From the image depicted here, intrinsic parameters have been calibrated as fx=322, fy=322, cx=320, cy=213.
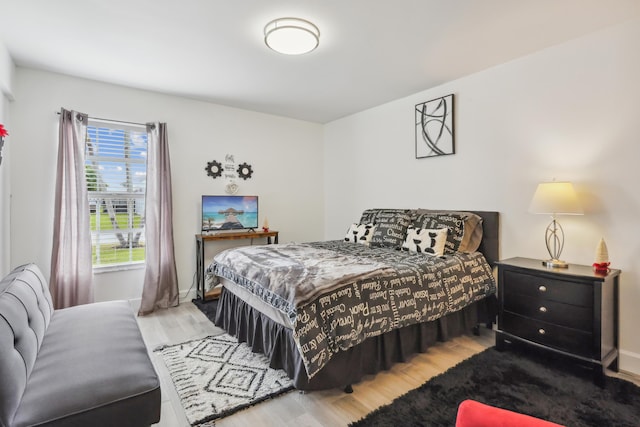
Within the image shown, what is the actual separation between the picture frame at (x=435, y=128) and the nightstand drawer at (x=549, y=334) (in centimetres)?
→ 179

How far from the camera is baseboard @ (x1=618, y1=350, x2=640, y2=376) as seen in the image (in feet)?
7.61

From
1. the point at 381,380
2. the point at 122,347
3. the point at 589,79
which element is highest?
the point at 589,79

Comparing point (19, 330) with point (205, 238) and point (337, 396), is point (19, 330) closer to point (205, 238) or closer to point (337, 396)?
point (337, 396)

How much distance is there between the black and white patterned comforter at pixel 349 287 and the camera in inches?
75.5

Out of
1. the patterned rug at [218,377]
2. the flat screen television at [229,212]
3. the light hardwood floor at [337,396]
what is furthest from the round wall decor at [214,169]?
the patterned rug at [218,377]

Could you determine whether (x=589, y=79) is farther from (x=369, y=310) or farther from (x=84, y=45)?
(x=84, y=45)

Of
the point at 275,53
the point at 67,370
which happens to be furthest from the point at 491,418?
the point at 275,53

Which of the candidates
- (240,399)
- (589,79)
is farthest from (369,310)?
(589,79)

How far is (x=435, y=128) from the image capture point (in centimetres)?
364

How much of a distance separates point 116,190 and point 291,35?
265cm

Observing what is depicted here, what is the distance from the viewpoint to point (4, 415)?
3.60 feet

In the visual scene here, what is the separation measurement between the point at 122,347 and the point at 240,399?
0.78 meters

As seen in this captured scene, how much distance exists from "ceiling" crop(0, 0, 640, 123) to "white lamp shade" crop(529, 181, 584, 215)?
1195 millimetres

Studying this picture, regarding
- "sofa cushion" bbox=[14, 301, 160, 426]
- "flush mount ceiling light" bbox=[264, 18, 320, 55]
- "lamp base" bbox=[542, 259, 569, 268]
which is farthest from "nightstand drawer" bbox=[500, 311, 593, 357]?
"flush mount ceiling light" bbox=[264, 18, 320, 55]
